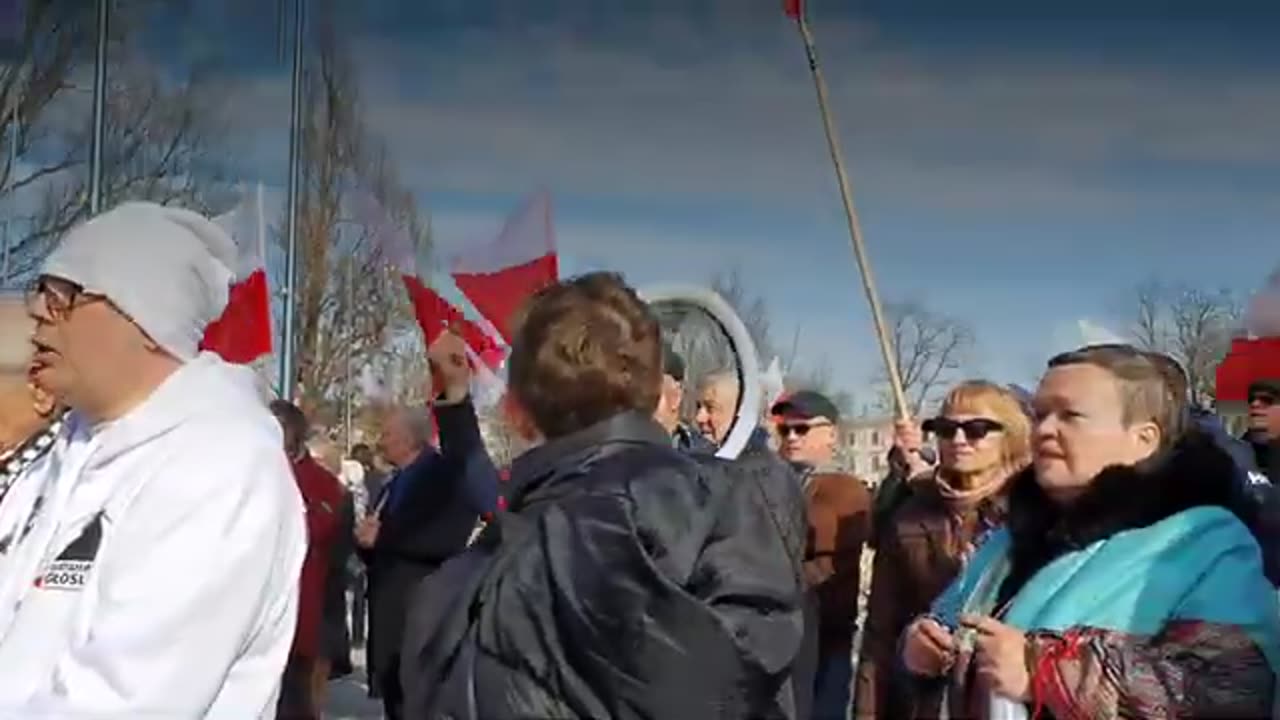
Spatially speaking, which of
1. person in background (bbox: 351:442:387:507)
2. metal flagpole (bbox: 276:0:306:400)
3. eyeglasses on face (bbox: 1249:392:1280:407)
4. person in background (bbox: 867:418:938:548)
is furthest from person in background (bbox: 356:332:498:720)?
metal flagpole (bbox: 276:0:306:400)

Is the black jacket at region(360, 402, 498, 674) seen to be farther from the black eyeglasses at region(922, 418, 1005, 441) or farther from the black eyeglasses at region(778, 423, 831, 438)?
the black eyeglasses at region(922, 418, 1005, 441)

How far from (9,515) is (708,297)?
256 cm

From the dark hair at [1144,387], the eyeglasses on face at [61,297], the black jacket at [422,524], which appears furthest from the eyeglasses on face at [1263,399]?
the eyeglasses on face at [61,297]

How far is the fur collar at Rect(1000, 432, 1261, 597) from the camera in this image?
2432 mm

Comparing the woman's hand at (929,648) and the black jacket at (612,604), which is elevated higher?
the black jacket at (612,604)

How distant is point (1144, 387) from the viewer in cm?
255

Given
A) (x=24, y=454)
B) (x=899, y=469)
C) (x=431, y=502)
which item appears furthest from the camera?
(x=431, y=502)

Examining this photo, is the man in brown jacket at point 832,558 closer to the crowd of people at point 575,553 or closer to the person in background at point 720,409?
the person in background at point 720,409

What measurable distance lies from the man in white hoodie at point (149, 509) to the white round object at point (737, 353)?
2370 millimetres

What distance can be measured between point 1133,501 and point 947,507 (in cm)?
165

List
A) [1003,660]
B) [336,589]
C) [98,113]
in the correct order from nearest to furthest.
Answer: [1003,660] → [336,589] → [98,113]

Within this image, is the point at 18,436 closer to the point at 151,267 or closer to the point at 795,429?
the point at 151,267

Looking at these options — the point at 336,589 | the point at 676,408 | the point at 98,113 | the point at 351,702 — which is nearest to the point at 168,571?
the point at 676,408

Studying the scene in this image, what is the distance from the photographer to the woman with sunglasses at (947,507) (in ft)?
12.9
